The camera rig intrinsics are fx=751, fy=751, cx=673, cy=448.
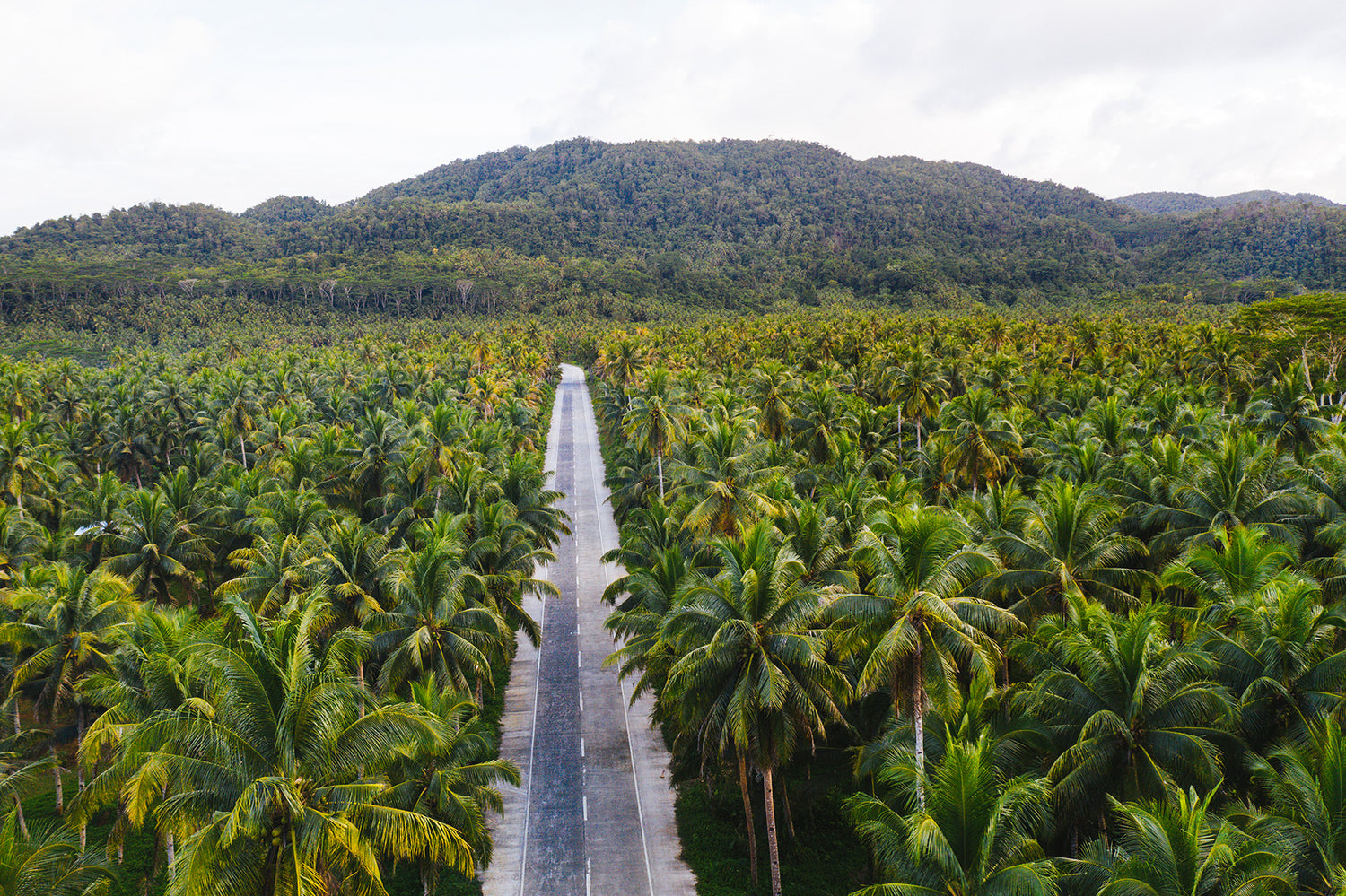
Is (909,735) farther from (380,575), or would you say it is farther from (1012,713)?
(380,575)

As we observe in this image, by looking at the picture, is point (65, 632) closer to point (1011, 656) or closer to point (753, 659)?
point (753, 659)

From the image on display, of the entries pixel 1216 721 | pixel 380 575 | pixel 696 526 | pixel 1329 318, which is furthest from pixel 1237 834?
pixel 1329 318

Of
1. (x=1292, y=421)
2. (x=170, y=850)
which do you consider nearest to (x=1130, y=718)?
(x=170, y=850)

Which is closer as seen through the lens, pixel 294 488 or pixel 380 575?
pixel 380 575

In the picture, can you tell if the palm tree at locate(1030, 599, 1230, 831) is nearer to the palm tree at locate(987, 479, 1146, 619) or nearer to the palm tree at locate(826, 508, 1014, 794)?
the palm tree at locate(826, 508, 1014, 794)

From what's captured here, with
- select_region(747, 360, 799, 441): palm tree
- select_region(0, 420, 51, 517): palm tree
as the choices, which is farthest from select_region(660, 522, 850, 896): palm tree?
select_region(0, 420, 51, 517): palm tree

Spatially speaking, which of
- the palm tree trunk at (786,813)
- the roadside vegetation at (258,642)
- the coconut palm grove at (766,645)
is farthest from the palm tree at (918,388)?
the palm tree trunk at (786,813)

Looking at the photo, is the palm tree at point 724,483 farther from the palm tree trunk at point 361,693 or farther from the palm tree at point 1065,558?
the palm tree trunk at point 361,693
